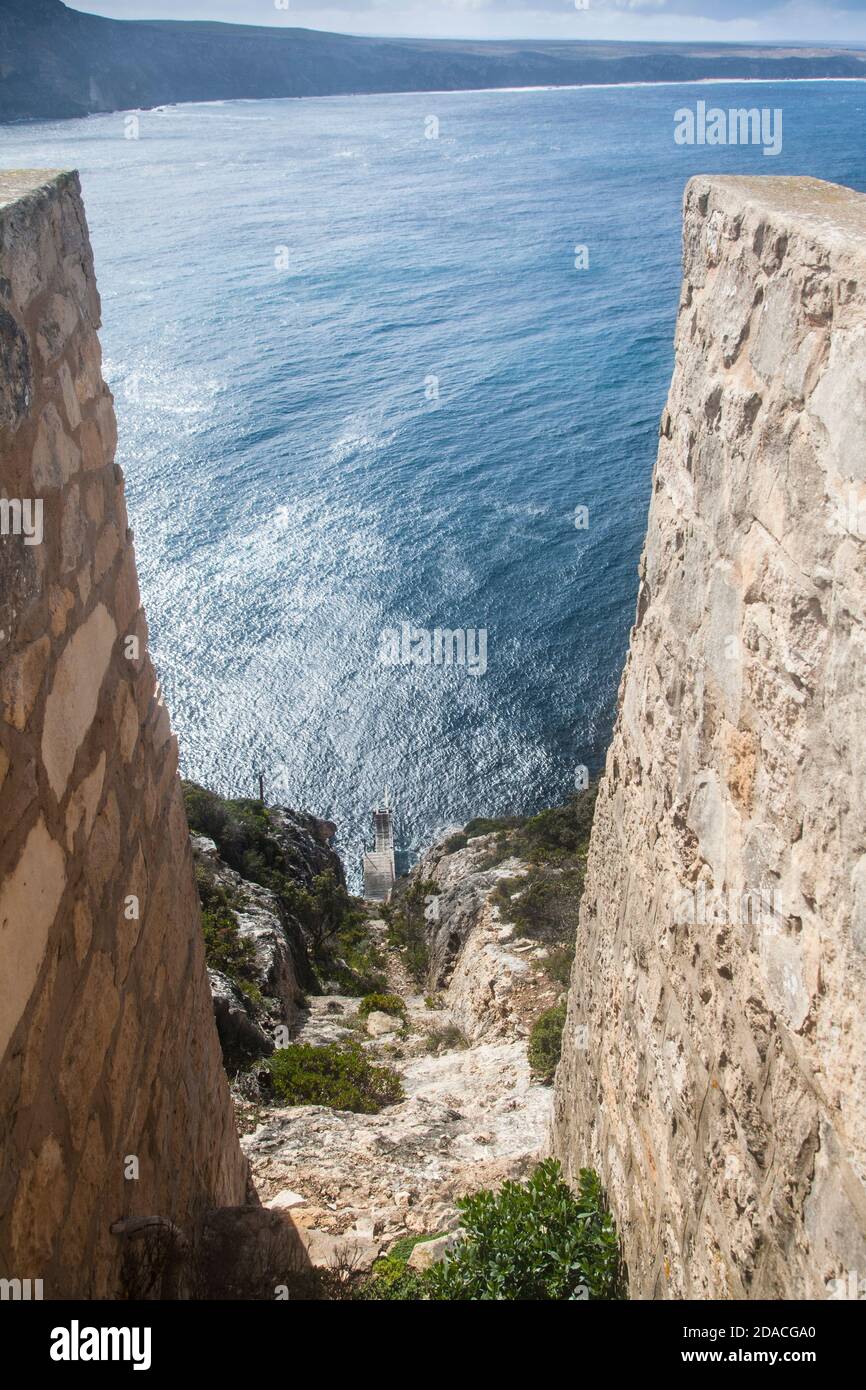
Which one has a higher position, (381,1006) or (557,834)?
(557,834)

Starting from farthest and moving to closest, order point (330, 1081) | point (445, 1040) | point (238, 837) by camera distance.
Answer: point (238, 837)
point (445, 1040)
point (330, 1081)

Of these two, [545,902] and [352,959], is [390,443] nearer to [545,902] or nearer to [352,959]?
[352,959]

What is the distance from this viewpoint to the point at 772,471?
2691 millimetres

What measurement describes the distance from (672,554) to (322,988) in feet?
51.4

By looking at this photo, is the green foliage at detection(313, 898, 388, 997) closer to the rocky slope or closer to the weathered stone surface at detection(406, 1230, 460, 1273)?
the rocky slope

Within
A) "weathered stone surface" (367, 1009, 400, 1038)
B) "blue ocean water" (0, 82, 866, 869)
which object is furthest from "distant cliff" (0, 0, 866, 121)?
"weathered stone surface" (367, 1009, 400, 1038)

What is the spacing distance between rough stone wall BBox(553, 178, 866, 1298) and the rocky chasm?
0.04ft

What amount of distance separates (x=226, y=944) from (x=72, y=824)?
12.2m

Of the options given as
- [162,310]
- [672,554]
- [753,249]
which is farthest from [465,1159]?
[162,310]

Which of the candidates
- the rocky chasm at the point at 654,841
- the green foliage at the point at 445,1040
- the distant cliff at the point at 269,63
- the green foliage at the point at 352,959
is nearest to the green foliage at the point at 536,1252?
the rocky chasm at the point at 654,841

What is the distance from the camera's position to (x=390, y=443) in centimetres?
5312

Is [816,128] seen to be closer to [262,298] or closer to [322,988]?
[262,298]

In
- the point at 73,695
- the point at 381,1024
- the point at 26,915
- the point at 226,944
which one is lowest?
the point at 381,1024

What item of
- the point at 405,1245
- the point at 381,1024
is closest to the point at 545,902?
the point at 381,1024
